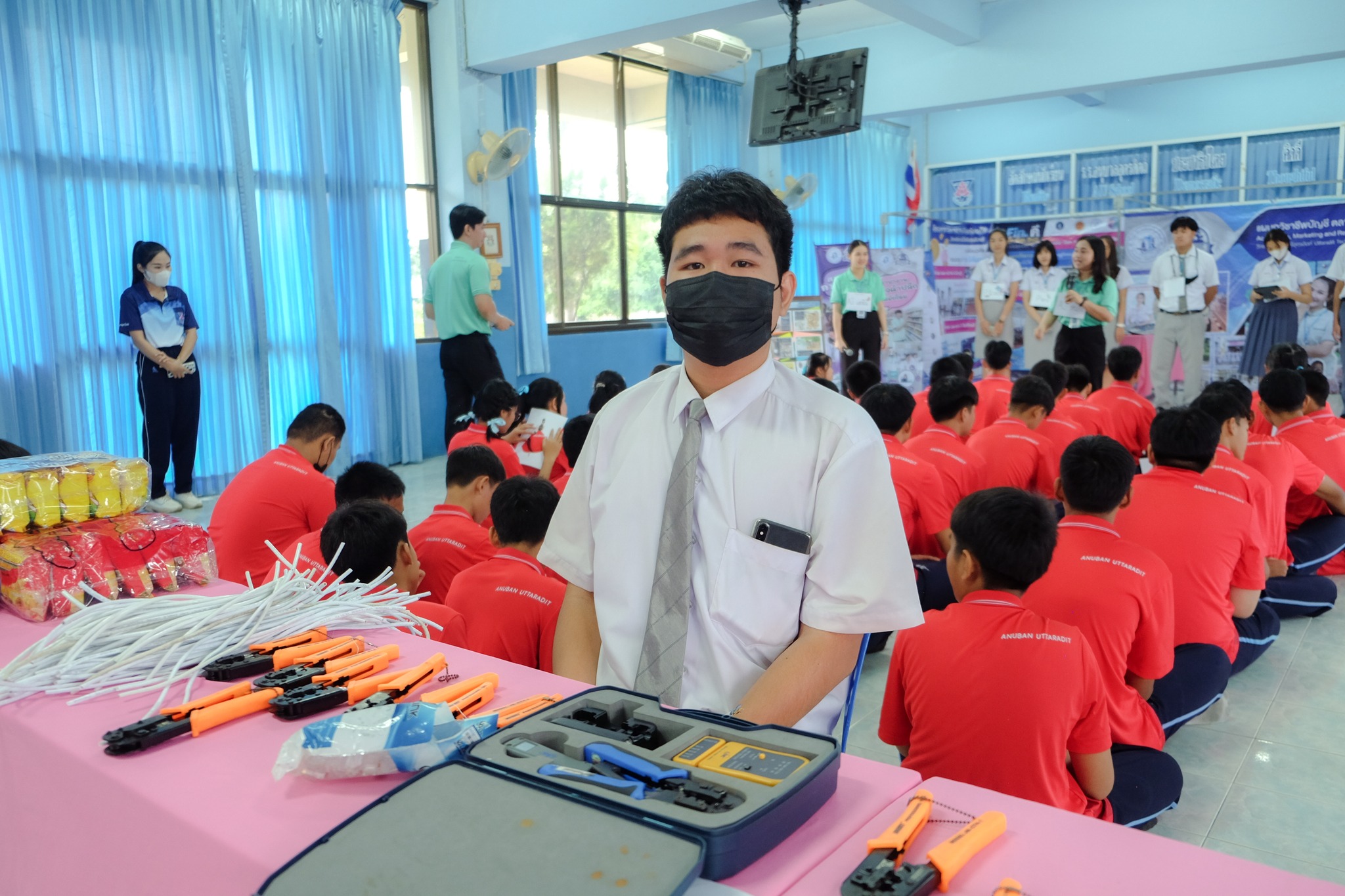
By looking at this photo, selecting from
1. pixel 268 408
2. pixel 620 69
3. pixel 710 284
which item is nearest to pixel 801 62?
pixel 620 69

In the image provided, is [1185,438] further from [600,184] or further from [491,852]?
[600,184]

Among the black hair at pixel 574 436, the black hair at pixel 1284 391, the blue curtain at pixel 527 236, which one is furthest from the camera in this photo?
the blue curtain at pixel 527 236

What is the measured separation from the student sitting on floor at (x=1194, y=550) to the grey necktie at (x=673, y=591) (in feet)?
5.51

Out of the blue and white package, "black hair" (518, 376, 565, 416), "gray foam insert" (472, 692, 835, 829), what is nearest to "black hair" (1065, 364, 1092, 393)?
"black hair" (518, 376, 565, 416)

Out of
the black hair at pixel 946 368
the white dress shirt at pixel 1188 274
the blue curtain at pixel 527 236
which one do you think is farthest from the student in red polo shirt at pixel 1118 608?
the blue curtain at pixel 527 236

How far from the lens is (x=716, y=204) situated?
→ 128 cm

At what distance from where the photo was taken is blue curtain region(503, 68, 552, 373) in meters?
7.50

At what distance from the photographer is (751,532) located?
1.29 metres

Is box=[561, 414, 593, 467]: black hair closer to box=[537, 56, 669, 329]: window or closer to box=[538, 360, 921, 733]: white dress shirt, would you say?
box=[538, 360, 921, 733]: white dress shirt

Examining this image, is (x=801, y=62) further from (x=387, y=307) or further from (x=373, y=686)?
(x=373, y=686)

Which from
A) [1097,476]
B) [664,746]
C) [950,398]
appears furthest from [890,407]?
[664,746]

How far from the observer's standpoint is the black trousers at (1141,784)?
1.93 meters

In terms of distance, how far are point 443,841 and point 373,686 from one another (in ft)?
1.49

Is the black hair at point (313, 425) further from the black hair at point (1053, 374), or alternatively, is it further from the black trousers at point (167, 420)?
the black hair at point (1053, 374)
